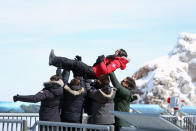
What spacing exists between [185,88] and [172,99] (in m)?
38.8

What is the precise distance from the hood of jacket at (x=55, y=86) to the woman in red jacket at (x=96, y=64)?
1.06 ft

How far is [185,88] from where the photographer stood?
5669cm

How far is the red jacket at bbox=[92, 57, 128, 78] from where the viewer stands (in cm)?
842

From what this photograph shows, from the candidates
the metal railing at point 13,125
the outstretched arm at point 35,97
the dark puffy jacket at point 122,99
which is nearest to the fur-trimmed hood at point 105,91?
the dark puffy jacket at point 122,99

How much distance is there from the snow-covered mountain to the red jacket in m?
44.4

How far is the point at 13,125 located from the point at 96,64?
2075 millimetres

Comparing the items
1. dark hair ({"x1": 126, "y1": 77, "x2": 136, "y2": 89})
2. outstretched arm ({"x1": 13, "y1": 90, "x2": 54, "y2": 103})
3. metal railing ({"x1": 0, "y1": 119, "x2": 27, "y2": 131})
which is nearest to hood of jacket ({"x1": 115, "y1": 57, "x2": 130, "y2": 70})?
dark hair ({"x1": 126, "y1": 77, "x2": 136, "y2": 89})

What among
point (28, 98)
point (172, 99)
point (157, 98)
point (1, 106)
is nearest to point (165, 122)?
point (28, 98)

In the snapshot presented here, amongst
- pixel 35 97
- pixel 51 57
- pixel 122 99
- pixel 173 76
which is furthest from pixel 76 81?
pixel 173 76

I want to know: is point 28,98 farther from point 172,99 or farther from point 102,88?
point 172,99

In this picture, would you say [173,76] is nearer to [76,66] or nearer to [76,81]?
[76,66]

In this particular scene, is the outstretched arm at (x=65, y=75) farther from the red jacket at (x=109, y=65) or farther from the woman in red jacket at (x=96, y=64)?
the red jacket at (x=109, y=65)

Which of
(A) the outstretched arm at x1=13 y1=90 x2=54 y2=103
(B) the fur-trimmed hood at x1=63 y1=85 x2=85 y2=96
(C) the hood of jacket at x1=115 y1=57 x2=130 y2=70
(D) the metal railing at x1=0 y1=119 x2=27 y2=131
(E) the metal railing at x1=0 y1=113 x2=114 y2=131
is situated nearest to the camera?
(E) the metal railing at x1=0 y1=113 x2=114 y2=131

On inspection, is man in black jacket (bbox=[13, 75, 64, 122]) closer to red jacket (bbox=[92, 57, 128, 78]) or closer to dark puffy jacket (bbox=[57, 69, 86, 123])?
dark puffy jacket (bbox=[57, 69, 86, 123])
